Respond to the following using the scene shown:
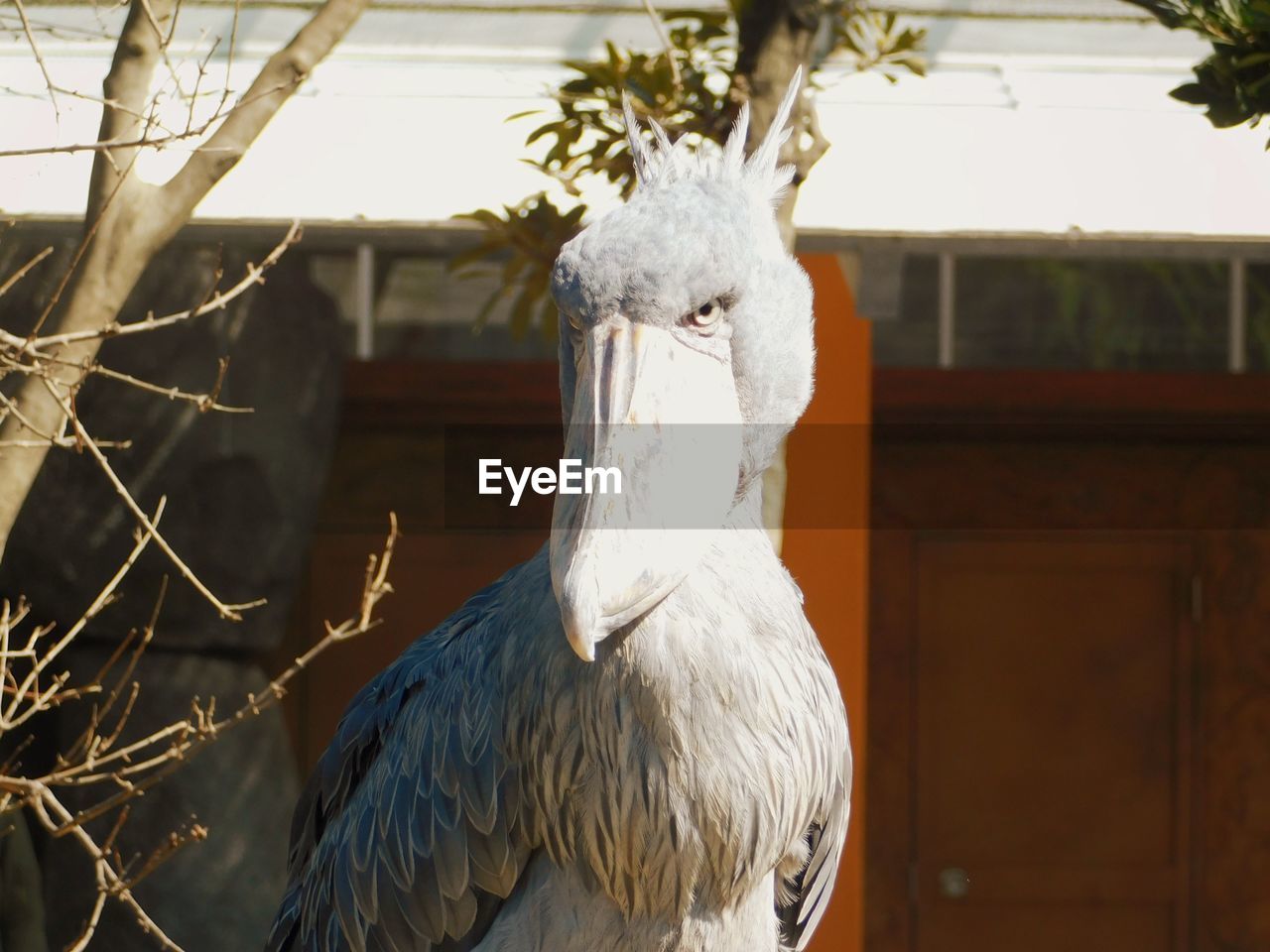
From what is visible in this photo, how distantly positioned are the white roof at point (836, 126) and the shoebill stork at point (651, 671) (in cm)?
219

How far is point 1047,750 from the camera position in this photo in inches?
213

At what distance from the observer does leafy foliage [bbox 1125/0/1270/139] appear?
2602mm

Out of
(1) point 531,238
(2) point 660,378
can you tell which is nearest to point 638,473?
(2) point 660,378

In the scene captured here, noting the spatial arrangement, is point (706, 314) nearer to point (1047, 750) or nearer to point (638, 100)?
point (638, 100)

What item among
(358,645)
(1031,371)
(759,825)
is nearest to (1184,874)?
(1031,371)

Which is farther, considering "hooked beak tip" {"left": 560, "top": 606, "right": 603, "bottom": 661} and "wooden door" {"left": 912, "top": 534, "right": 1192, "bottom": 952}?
"wooden door" {"left": 912, "top": 534, "right": 1192, "bottom": 952}

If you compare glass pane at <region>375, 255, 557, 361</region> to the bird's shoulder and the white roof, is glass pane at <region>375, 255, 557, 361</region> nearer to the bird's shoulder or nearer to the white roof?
the white roof

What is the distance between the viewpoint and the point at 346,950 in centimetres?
233

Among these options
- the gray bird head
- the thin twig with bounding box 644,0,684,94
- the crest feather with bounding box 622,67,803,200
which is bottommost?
the gray bird head

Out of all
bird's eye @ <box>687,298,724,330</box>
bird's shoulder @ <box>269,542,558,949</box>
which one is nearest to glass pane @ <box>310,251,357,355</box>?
bird's shoulder @ <box>269,542,558,949</box>

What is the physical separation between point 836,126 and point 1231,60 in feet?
5.95

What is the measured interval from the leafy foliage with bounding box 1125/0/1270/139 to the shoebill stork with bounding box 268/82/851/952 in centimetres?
105

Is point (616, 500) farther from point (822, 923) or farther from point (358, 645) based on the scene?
point (358, 645)

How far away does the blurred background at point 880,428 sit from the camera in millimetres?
4164
